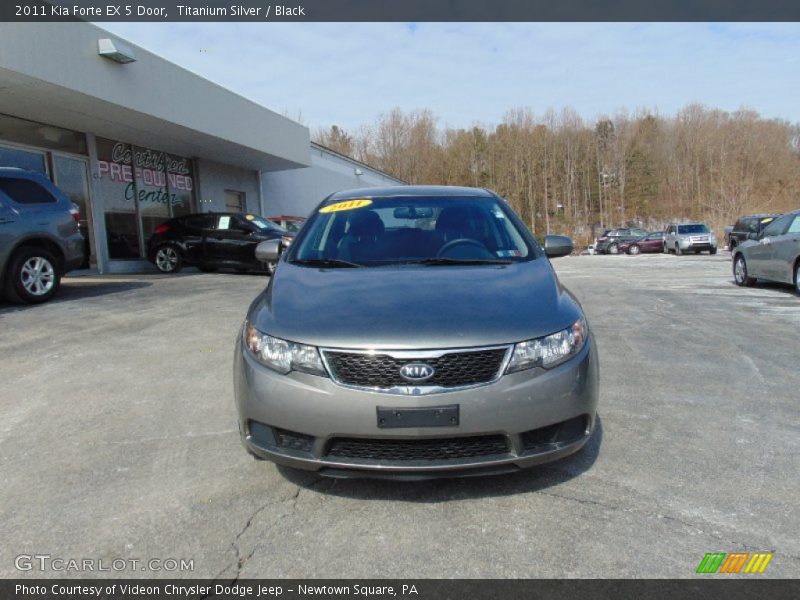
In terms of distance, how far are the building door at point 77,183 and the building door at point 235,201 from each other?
611cm

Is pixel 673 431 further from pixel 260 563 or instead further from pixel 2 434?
pixel 2 434

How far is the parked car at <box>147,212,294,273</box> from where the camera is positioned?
13344mm

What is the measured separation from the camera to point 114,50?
10.4 meters

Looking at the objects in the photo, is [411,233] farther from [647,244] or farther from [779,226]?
[647,244]

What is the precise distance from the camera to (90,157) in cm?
1356

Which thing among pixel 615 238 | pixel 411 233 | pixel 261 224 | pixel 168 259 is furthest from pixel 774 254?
pixel 615 238

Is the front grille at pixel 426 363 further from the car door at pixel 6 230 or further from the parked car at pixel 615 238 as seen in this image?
the parked car at pixel 615 238

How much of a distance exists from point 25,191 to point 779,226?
1234cm

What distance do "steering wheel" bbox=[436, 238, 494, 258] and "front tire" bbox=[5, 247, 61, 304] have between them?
6.68m

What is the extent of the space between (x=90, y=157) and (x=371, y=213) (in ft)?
40.5

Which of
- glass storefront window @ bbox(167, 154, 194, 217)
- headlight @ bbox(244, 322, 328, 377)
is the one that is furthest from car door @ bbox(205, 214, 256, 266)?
headlight @ bbox(244, 322, 328, 377)

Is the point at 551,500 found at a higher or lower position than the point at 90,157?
lower
